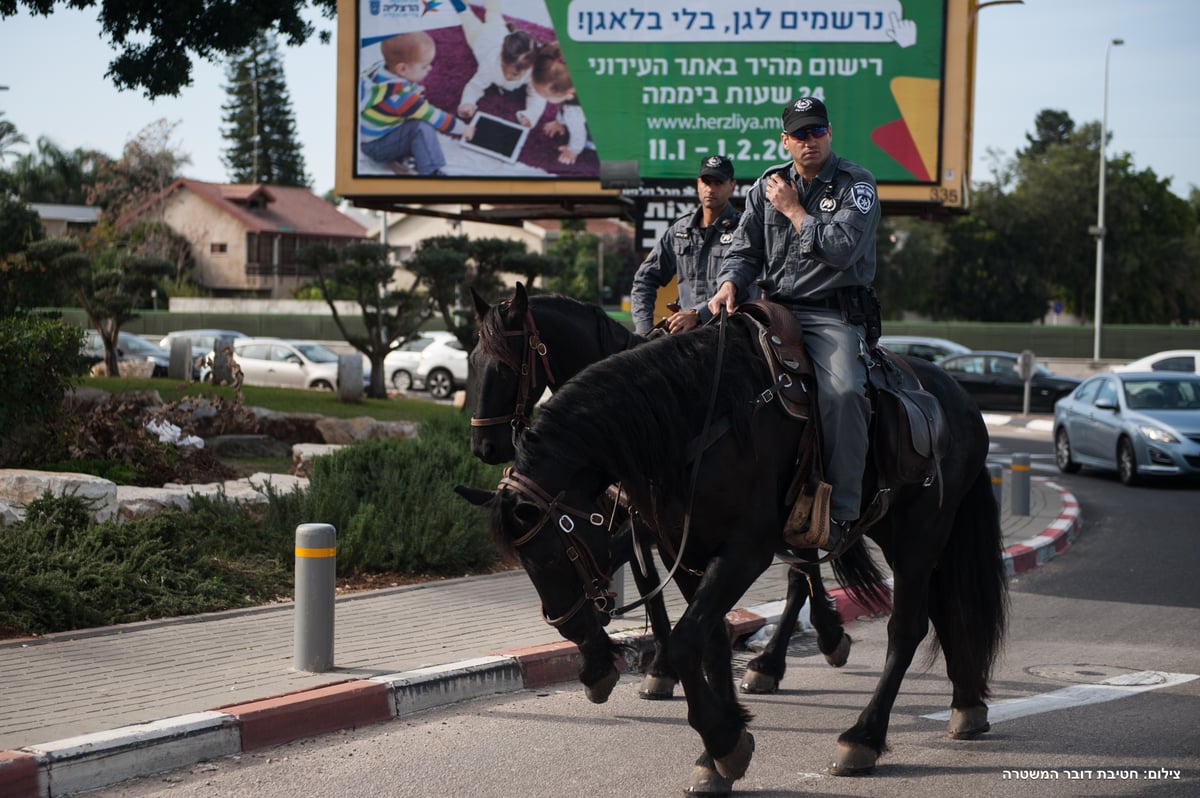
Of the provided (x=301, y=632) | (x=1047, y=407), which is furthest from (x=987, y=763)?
(x=1047, y=407)

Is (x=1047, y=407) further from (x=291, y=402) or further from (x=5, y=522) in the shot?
(x=5, y=522)

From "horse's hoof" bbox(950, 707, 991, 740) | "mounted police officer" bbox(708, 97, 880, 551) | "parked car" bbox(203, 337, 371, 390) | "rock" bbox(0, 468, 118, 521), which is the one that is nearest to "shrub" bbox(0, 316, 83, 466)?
"rock" bbox(0, 468, 118, 521)

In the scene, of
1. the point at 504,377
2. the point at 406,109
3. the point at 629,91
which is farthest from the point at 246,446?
the point at 504,377

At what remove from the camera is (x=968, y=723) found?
5.72 m

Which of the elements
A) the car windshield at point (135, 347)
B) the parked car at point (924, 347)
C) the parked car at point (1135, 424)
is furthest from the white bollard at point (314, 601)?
the car windshield at point (135, 347)

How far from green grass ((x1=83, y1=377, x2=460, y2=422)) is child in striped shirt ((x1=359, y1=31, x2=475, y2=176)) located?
353 cm

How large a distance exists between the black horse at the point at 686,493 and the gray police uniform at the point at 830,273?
0.71 feet

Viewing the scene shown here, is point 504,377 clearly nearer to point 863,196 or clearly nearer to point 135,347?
point 863,196

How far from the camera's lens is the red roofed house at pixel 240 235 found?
69.9 meters

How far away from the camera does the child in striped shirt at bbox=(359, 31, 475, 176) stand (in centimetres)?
1809

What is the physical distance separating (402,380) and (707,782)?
31.8m

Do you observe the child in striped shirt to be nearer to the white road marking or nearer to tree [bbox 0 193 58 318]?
tree [bbox 0 193 58 318]

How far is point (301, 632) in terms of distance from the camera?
20.9 feet

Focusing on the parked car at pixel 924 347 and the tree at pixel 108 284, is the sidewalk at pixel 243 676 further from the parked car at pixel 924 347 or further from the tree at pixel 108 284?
the parked car at pixel 924 347
